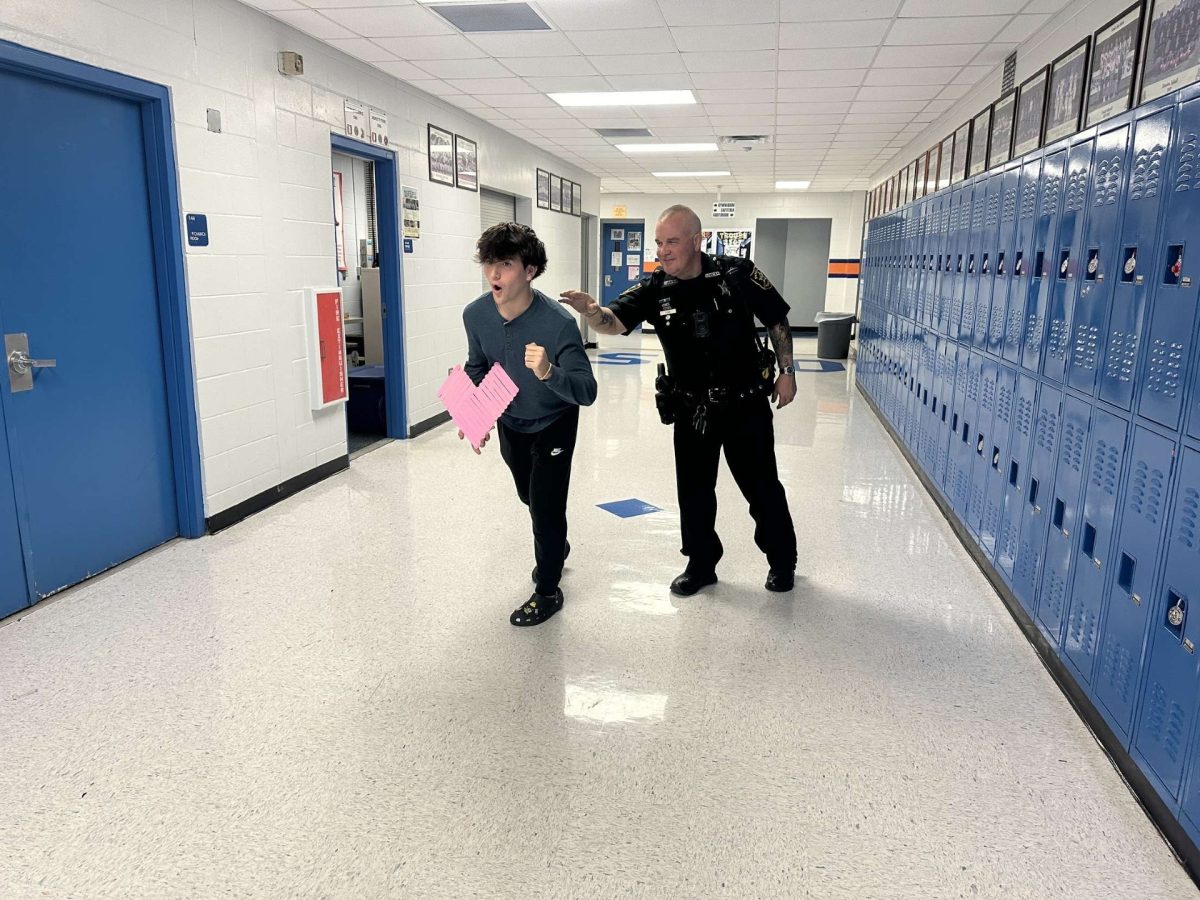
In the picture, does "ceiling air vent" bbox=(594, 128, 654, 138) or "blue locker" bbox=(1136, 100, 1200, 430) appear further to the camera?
"ceiling air vent" bbox=(594, 128, 654, 138)

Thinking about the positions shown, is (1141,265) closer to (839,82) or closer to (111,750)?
(111,750)

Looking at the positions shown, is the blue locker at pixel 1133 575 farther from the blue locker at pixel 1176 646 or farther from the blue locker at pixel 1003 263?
the blue locker at pixel 1003 263

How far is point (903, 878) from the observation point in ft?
5.96

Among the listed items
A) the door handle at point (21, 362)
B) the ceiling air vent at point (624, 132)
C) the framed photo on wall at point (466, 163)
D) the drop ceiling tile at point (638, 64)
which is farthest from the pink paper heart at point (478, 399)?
the ceiling air vent at point (624, 132)

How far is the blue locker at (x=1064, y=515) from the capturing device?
8.41ft

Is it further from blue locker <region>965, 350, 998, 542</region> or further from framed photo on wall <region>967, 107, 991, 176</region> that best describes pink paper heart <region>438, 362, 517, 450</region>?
framed photo on wall <region>967, 107, 991, 176</region>

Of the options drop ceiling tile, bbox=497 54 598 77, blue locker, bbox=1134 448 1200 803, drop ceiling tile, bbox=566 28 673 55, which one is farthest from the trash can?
blue locker, bbox=1134 448 1200 803

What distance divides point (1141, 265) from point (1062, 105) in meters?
2.04

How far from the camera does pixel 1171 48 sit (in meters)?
2.64

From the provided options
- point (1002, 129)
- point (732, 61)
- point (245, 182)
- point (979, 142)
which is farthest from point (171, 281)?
point (979, 142)

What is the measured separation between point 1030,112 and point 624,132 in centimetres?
484

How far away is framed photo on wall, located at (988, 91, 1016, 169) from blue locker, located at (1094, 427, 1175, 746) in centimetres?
300

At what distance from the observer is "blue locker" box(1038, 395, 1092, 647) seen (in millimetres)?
2564

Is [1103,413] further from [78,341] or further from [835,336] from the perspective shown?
[835,336]
